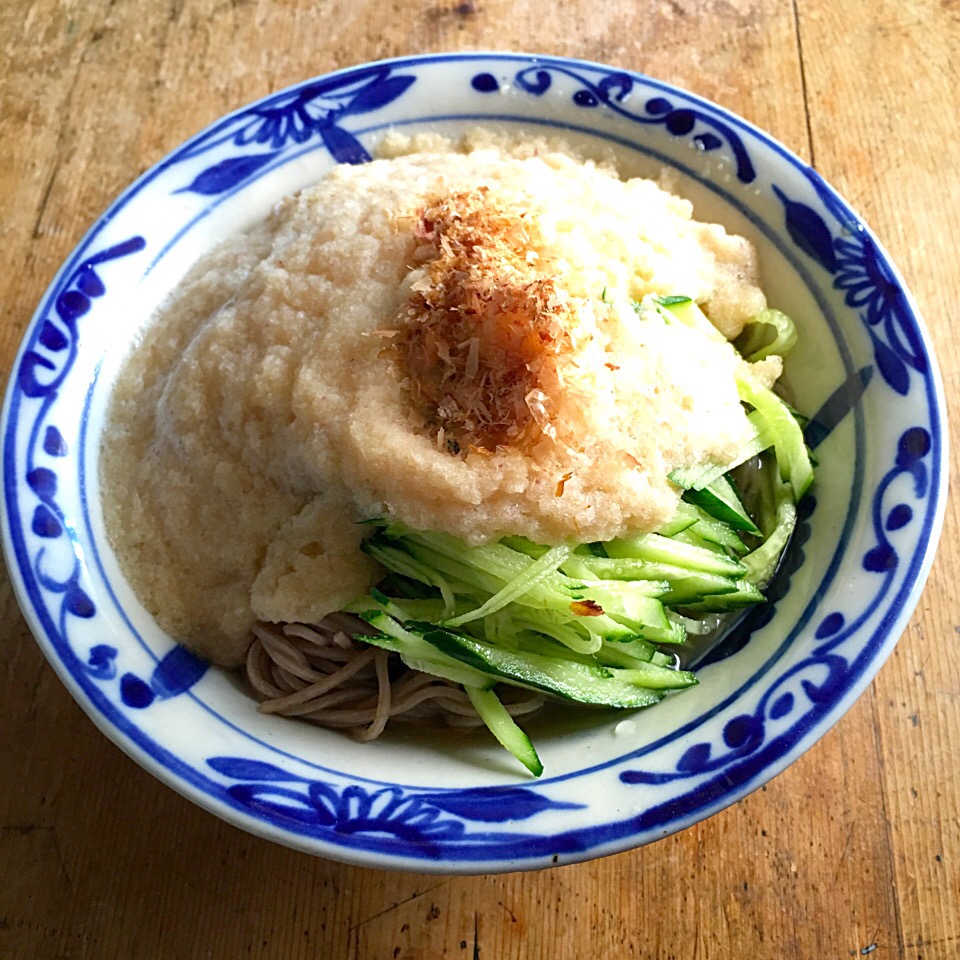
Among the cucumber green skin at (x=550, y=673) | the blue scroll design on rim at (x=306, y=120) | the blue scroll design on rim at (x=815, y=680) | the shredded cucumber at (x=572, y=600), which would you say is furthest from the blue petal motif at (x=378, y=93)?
the blue scroll design on rim at (x=815, y=680)

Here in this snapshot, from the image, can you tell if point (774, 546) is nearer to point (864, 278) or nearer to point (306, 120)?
point (864, 278)

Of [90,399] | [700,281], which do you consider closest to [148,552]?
[90,399]

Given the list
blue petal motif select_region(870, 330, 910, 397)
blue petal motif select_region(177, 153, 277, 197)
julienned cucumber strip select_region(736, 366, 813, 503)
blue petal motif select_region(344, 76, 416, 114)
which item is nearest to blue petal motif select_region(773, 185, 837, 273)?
blue petal motif select_region(870, 330, 910, 397)

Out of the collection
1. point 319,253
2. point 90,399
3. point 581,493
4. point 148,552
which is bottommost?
point 148,552

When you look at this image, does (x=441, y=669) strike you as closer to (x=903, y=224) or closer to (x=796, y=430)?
(x=796, y=430)

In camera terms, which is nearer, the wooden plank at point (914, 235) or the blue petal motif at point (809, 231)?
the wooden plank at point (914, 235)

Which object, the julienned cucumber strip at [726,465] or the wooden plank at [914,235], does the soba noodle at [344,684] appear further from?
the wooden plank at [914,235]

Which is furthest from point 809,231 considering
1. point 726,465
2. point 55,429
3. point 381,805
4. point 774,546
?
point 55,429
